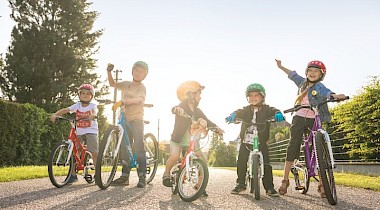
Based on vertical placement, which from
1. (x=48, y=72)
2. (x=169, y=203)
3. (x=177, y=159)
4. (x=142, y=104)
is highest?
(x=48, y=72)

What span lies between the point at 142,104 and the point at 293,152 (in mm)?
2525

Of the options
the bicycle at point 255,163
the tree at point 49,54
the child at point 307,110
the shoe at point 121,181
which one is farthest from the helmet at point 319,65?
the tree at point 49,54

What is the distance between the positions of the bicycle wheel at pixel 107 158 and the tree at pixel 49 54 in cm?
1734

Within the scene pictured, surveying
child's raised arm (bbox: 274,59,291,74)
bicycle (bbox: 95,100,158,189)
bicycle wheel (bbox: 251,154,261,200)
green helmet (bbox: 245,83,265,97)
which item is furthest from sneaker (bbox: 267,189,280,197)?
bicycle (bbox: 95,100,158,189)

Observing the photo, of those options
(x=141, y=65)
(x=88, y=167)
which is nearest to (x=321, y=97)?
(x=141, y=65)

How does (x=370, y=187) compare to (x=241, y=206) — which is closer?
(x=241, y=206)

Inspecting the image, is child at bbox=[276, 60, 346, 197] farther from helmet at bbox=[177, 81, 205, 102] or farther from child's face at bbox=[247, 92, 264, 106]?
helmet at bbox=[177, 81, 205, 102]

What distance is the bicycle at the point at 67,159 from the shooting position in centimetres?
558

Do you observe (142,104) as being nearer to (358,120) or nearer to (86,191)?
(86,191)

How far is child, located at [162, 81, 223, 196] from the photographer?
504 cm

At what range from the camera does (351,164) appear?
1222cm

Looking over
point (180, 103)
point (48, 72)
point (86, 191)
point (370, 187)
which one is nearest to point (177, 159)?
point (180, 103)

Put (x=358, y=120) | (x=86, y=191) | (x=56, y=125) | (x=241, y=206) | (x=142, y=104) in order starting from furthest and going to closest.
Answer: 1. (x=56, y=125)
2. (x=358, y=120)
3. (x=142, y=104)
4. (x=86, y=191)
5. (x=241, y=206)

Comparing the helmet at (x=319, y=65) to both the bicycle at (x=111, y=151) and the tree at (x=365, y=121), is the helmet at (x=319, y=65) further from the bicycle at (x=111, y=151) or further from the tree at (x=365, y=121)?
the tree at (x=365, y=121)
